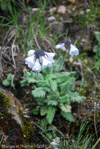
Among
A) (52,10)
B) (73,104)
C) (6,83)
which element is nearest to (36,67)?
(6,83)

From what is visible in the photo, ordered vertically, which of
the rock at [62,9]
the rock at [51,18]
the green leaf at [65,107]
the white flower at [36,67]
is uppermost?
the rock at [62,9]

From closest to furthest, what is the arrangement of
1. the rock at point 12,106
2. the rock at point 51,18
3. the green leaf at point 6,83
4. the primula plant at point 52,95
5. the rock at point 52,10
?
the rock at point 12,106
the primula plant at point 52,95
the green leaf at point 6,83
the rock at point 51,18
the rock at point 52,10

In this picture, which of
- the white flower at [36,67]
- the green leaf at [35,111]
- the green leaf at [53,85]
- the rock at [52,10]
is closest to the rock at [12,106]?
the green leaf at [35,111]

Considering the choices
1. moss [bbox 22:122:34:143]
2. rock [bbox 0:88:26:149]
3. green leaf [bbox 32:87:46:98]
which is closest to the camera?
rock [bbox 0:88:26:149]

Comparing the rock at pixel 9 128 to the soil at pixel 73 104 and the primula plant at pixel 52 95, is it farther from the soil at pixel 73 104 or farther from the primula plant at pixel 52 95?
the primula plant at pixel 52 95

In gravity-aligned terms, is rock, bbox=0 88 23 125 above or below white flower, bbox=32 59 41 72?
below

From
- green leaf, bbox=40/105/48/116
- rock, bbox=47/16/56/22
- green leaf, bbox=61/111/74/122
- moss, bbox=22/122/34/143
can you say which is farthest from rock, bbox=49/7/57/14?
moss, bbox=22/122/34/143

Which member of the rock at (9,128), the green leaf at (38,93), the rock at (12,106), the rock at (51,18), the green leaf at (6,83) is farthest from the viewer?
the rock at (51,18)

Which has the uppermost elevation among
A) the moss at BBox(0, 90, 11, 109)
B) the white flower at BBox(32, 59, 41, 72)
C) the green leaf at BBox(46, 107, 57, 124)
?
the white flower at BBox(32, 59, 41, 72)

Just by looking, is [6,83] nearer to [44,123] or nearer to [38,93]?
[38,93]

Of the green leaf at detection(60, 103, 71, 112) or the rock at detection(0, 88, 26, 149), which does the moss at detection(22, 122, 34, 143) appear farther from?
the green leaf at detection(60, 103, 71, 112)

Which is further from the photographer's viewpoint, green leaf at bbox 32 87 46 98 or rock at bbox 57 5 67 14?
rock at bbox 57 5 67 14
